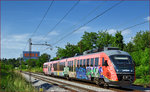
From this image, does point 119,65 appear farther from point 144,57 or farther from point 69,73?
point 69,73

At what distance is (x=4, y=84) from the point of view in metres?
16.0

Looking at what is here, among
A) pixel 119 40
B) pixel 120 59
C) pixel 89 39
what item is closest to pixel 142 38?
pixel 89 39

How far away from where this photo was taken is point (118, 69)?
15961 mm

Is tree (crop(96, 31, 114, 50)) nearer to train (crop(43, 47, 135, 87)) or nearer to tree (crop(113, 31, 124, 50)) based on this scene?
tree (crop(113, 31, 124, 50))

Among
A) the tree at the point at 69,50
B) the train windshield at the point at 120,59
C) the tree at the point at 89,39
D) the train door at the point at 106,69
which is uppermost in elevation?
the tree at the point at 89,39

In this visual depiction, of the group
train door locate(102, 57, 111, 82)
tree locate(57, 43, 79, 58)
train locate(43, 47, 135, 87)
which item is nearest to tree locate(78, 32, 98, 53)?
tree locate(57, 43, 79, 58)

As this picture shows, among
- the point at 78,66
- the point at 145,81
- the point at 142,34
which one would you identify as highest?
the point at 142,34

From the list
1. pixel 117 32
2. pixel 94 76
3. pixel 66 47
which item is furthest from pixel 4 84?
pixel 66 47

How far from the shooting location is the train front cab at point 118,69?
15828 mm

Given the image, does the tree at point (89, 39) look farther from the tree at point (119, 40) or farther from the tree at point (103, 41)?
the tree at point (119, 40)

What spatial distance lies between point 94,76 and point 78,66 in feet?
15.6

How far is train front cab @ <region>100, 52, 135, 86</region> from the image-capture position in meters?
15.8

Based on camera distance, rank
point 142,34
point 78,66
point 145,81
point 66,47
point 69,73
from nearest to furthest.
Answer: point 145,81, point 78,66, point 69,73, point 66,47, point 142,34

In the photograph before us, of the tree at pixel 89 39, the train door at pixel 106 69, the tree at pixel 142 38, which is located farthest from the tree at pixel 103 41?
the train door at pixel 106 69
